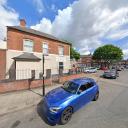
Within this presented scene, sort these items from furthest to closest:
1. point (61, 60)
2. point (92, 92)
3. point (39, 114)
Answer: point (61, 60) < point (92, 92) < point (39, 114)

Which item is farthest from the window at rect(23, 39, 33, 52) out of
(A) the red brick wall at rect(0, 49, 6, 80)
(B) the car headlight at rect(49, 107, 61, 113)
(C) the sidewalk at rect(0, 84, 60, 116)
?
(B) the car headlight at rect(49, 107, 61, 113)

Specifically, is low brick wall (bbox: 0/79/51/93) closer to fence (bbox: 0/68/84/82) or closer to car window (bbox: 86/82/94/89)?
fence (bbox: 0/68/84/82)

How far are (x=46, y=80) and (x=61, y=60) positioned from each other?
9.78 metres

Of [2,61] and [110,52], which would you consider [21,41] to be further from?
[110,52]

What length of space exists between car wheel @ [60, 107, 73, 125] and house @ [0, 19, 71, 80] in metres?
6.38

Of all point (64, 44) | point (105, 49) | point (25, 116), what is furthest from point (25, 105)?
point (105, 49)

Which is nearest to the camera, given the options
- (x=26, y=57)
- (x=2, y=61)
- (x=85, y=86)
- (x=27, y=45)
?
(x=85, y=86)

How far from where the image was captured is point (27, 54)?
15953 millimetres

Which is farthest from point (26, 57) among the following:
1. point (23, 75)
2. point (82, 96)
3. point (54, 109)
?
point (54, 109)

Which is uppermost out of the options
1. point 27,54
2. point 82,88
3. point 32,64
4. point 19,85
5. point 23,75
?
point 27,54

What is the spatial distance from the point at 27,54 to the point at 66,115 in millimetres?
12119

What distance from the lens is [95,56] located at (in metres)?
59.3

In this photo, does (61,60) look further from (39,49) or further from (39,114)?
(39,114)

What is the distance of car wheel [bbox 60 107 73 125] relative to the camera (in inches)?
204
